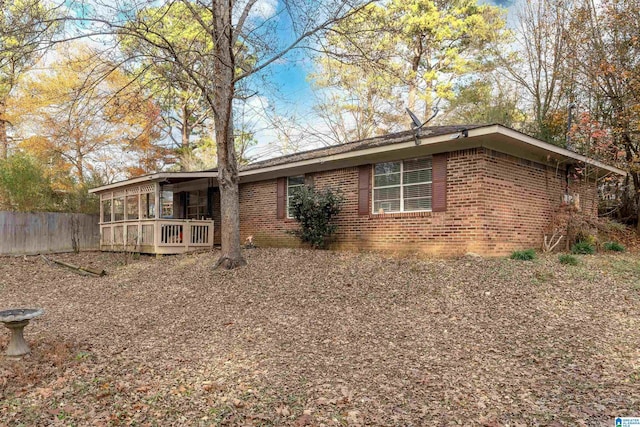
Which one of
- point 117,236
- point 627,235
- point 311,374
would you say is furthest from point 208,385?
point 627,235

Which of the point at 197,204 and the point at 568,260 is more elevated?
the point at 197,204

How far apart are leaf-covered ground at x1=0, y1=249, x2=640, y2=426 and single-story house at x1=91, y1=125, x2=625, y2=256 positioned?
1305mm

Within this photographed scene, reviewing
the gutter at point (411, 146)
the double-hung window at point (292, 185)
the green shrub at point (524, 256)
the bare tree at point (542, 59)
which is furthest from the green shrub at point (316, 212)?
the bare tree at point (542, 59)

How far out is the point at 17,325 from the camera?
14.5 ft

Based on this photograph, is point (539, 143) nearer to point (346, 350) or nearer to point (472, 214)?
point (472, 214)

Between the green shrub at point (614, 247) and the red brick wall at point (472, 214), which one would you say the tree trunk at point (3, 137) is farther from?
the green shrub at point (614, 247)

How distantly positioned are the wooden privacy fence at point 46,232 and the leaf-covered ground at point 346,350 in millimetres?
7175

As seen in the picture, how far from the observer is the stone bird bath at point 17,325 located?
14.2 feet

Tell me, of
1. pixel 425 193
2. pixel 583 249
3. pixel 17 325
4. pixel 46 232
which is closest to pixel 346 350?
pixel 17 325

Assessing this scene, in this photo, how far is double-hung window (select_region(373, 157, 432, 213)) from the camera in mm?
9330

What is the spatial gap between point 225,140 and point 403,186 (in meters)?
4.30

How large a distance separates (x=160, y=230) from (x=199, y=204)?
3890 mm

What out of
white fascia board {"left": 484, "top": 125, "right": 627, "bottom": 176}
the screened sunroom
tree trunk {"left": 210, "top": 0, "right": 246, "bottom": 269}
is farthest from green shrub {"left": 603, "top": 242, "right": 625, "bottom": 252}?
the screened sunroom

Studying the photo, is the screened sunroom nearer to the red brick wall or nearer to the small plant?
the red brick wall
